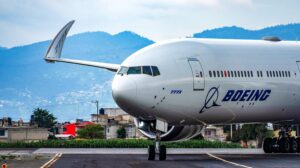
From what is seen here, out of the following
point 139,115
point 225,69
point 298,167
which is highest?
point 225,69

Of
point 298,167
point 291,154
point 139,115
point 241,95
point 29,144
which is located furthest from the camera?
point 29,144

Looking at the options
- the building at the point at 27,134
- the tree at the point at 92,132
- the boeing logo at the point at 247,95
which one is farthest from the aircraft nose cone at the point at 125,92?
the tree at the point at 92,132

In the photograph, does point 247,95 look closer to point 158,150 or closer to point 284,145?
point 158,150

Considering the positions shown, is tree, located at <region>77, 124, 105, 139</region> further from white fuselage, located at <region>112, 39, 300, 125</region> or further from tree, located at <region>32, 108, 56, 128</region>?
white fuselage, located at <region>112, 39, 300, 125</region>

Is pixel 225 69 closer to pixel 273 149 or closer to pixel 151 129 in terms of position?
pixel 151 129

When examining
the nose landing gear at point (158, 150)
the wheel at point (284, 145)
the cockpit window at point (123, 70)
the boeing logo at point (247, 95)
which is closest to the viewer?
the cockpit window at point (123, 70)

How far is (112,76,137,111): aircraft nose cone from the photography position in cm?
3066

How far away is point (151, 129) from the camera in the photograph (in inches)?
1323

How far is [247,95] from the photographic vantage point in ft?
113

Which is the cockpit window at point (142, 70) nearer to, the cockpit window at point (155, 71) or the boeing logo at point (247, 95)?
the cockpit window at point (155, 71)

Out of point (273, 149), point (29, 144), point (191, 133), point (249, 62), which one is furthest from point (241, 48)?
point (29, 144)

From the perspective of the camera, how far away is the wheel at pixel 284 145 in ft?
128

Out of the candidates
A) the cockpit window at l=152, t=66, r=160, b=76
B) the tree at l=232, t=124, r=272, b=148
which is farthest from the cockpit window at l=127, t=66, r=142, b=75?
the tree at l=232, t=124, r=272, b=148

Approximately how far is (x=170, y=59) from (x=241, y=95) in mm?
4100
